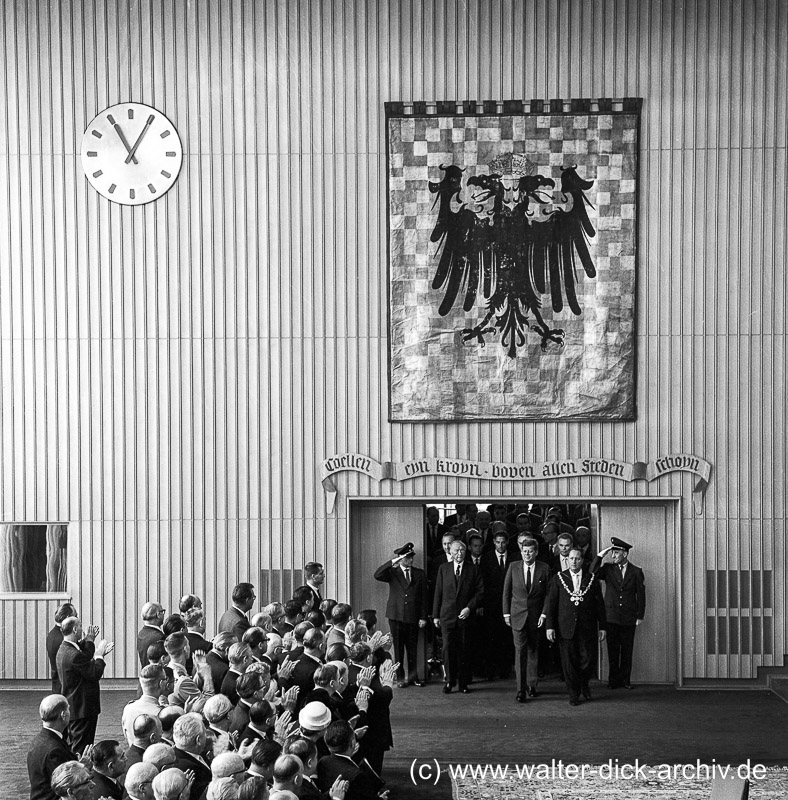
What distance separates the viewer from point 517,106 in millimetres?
12117

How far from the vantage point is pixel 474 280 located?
12.3 metres

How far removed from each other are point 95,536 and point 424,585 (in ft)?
13.8

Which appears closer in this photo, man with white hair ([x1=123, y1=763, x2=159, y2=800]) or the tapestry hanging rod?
man with white hair ([x1=123, y1=763, x2=159, y2=800])

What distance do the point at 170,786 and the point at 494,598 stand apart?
7841mm

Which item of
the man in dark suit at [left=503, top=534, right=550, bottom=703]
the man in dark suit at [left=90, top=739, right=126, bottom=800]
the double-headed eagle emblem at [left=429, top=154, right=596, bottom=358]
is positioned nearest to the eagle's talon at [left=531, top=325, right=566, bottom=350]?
the double-headed eagle emblem at [left=429, top=154, right=596, bottom=358]

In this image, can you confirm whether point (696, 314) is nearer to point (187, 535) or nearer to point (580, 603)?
point (580, 603)

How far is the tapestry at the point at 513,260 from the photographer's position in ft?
39.8

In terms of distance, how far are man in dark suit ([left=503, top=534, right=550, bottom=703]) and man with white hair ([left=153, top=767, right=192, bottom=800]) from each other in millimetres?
7047

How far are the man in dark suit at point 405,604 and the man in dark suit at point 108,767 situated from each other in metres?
6.49

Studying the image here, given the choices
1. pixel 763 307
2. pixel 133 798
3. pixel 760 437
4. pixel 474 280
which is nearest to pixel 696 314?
pixel 763 307

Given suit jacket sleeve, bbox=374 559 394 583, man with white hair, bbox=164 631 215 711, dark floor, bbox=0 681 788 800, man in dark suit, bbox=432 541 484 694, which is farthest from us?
suit jacket sleeve, bbox=374 559 394 583

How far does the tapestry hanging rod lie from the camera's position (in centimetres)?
1205

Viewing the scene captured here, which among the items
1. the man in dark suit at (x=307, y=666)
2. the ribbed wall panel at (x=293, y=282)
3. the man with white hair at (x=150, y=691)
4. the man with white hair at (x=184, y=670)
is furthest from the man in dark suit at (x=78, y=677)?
the ribbed wall panel at (x=293, y=282)

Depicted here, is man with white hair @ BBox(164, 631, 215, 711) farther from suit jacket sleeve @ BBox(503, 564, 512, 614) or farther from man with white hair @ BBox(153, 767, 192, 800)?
suit jacket sleeve @ BBox(503, 564, 512, 614)
